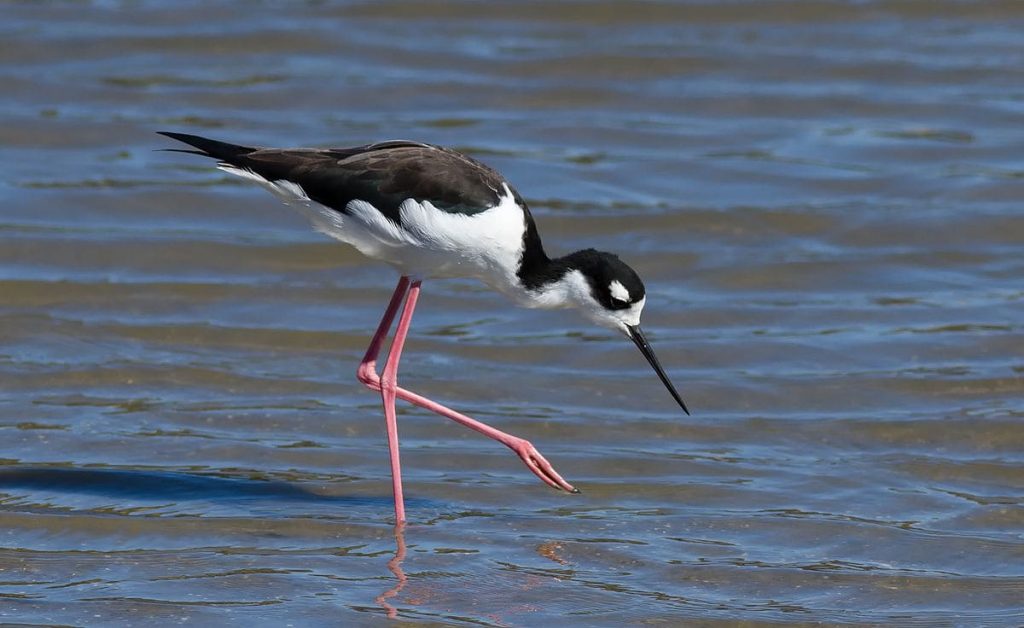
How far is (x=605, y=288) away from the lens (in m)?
6.94

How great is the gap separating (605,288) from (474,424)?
31.0 inches

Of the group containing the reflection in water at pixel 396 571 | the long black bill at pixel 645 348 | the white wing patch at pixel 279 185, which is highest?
the white wing patch at pixel 279 185

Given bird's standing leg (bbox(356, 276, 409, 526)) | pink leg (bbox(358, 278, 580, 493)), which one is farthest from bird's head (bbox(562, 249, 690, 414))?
bird's standing leg (bbox(356, 276, 409, 526))

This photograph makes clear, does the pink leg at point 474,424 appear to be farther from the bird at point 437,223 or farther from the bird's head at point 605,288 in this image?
the bird's head at point 605,288

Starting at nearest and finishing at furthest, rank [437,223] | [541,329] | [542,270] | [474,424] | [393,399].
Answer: [437,223]
[542,270]
[474,424]
[393,399]
[541,329]

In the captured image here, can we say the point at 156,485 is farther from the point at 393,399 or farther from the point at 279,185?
the point at 279,185

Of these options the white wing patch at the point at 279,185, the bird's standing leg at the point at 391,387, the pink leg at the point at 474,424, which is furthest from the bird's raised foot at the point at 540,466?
the white wing patch at the point at 279,185

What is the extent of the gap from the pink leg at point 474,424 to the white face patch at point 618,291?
697 millimetres

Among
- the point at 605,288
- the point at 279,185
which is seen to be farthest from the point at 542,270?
the point at 279,185

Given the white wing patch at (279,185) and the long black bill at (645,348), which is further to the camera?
the long black bill at (645,348)

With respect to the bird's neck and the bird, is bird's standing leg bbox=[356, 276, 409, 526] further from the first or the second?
the bird's neck

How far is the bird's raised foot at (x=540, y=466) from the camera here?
6785 mm

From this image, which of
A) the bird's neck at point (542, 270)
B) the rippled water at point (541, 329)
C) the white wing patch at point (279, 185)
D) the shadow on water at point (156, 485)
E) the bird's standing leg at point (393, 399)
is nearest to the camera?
the rippled water at point (541, 329)

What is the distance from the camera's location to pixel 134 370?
26.6 feet
